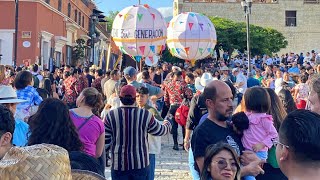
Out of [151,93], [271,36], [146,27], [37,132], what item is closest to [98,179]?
[37,132]

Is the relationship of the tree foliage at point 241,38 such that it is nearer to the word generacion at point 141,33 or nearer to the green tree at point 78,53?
the green tree at point 78,53

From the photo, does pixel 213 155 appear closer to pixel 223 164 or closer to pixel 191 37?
pixel 223 164

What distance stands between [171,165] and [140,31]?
4.34 m

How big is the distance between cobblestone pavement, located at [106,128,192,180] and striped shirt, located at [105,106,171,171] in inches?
97.6

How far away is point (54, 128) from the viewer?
3.83 metres

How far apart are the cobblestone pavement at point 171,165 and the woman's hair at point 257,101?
379cm

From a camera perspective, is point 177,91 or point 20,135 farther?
point 177,91

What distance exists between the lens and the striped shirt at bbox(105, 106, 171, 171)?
5195 mm

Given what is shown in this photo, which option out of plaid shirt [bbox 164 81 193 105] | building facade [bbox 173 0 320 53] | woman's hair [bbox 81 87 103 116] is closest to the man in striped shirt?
woman's hair [bbox 81 87 103 116]

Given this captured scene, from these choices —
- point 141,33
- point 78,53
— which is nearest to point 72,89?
point 141,33

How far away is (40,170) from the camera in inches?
69.8

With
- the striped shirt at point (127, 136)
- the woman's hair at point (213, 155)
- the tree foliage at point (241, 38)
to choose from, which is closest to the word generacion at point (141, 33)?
the striped shirt at point (127, 136)

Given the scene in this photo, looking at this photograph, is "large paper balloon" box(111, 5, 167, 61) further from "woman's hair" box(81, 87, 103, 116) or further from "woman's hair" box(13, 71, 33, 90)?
"woman's hair" box(81, 87, 103, 116)

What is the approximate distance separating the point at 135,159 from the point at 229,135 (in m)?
1.56
